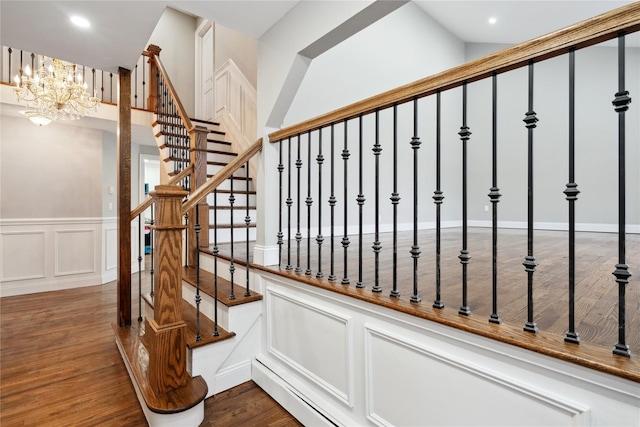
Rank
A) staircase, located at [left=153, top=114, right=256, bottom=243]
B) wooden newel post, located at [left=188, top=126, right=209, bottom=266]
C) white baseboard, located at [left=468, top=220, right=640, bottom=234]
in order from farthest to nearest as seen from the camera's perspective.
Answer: white baseboard, located at [left=468, top=220, right=640, bottom=234]
staircase, located at [left=153, top=114, right=256, bottom=243]
wooden newel post, located at [left=188, top=126, right=209, bottom=266]

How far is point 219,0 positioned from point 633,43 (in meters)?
5.98

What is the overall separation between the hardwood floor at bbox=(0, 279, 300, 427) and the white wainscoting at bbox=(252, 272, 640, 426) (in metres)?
0.22

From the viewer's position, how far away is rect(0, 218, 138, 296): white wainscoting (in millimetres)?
4055

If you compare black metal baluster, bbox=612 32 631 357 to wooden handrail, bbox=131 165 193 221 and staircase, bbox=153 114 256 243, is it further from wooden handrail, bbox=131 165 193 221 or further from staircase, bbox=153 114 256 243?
staircase, bbox=153 114 256 243

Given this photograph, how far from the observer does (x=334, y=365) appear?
161 cm

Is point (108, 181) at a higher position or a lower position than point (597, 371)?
higher

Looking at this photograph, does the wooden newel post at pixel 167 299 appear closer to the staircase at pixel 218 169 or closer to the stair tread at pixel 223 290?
the stair tread at pixel 223 290

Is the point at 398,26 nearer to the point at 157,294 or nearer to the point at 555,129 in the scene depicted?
the point at 555,129

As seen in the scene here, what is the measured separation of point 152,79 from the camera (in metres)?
4.86

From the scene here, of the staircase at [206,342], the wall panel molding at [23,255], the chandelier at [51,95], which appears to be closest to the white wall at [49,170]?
the wall panel molding at [23,255]

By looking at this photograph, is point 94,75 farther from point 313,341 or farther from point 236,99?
point 313,341

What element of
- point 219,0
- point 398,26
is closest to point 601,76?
point 398,26

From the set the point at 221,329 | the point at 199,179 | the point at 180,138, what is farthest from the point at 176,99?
the point at 221,329

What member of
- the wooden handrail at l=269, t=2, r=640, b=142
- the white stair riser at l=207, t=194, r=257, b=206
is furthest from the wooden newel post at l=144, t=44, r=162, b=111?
the wooden handrail at l=269, t=2, r=640, b=142
